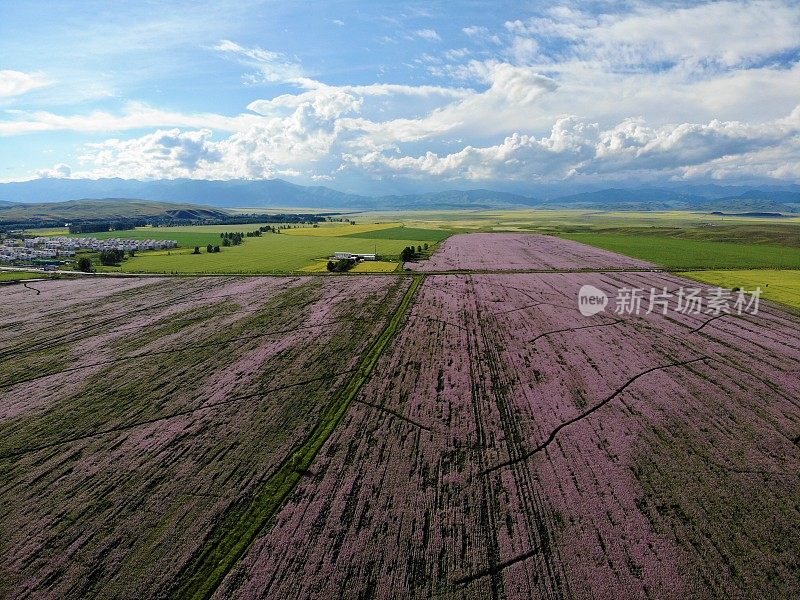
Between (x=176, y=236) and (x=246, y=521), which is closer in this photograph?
(x=246, y=521)

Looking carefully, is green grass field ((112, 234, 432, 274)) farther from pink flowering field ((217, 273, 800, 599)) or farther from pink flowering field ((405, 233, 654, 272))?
pink flowering field ((217, 273, 800, 599))

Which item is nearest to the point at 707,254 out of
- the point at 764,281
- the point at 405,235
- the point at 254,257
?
the point at 764,281

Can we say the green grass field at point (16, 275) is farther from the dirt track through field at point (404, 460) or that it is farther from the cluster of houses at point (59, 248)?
the dirt track through field at point (404, 460)

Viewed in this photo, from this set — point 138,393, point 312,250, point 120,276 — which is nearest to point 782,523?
point 138,393

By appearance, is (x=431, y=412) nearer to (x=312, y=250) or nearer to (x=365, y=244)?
(x=312, y=250)

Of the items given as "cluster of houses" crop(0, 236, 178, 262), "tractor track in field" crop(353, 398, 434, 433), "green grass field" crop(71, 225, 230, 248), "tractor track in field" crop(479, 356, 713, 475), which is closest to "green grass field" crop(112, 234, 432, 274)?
"cluster of houses" crop(0, 236, 178, 262)

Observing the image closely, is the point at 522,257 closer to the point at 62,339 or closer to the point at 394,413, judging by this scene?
the point at 394,413

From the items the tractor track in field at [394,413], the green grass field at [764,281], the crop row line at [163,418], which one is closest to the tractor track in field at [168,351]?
the crop row line at [163,418]
